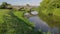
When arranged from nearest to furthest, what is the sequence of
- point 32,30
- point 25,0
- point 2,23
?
point 2,23, point 32,30, point 25,0

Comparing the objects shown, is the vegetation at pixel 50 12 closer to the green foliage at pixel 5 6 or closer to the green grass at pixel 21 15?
the green grass at pixel 21 15

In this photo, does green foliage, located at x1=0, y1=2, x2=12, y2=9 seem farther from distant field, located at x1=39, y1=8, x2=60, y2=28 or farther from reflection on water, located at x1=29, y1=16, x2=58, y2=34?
distant field, located at x1=39, y1=8, x2=60, y2=28

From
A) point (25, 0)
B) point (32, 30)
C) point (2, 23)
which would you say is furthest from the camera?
point (25, 0)

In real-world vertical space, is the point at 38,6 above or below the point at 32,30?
above

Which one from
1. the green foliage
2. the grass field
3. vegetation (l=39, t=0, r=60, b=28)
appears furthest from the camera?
vegetation (l=39, t=0, r=60, b=28)

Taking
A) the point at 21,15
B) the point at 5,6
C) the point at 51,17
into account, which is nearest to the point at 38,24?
the point at 21,15

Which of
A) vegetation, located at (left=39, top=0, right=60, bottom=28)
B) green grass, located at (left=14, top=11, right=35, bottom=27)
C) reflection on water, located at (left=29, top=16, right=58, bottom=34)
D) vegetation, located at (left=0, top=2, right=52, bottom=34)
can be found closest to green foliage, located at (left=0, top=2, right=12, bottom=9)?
vegetation, located at (left=0, top=2, right=52, bottom=34)

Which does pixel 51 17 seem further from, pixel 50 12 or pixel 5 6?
pixel 5 6

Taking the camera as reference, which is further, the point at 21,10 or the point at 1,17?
the point at 21,10

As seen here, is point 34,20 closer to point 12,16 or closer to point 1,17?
point 12,16

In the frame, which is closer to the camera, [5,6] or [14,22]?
[14,22]

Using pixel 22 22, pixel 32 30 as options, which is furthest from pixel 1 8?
pixel 32 30
